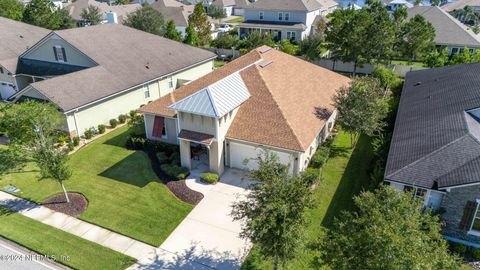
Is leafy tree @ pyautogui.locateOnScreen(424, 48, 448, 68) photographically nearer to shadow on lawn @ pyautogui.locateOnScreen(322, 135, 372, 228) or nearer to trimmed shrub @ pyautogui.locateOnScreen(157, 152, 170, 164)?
shadow on lawn @ pyautogui.locateOnScreen(322, 135, 372, 228)

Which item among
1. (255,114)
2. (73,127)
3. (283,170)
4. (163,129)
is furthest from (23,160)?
(283,170)

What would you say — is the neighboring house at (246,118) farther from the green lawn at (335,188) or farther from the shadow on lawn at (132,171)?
the shadow on lawn at (132,171)

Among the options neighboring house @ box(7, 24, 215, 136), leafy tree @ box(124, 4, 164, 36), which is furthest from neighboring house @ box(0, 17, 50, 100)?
leafy tree @ box(124, 4, 164, 36)

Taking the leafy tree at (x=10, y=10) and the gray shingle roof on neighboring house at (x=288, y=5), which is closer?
the leafy tree at (x=10, y=10)

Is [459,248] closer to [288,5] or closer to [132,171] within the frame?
[132,171]

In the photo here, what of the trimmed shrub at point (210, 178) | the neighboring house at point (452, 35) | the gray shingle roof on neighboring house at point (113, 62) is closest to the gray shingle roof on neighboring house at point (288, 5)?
the neighboring house at point (452, 35)

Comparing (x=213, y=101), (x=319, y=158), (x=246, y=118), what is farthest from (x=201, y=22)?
(x=319, y=158)
